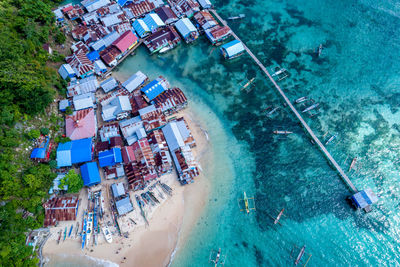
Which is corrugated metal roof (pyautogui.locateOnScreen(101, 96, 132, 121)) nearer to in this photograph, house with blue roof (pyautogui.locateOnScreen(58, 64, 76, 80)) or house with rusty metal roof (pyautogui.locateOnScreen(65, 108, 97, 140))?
house with rusty metal roof (pyautogui.locateOnScreen(65, 108, 97, 140))

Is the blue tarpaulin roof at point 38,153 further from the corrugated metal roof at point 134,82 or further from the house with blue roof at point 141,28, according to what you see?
the house with blue roof at point 141,28

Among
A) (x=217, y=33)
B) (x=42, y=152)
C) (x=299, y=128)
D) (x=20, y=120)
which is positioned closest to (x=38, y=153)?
(x=42, y=152)

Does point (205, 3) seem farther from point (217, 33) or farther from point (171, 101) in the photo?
point (171, 101)

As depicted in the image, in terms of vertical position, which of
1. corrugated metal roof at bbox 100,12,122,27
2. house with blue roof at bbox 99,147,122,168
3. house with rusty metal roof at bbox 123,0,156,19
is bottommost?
house with blue roof at bbox 99,147,122,168

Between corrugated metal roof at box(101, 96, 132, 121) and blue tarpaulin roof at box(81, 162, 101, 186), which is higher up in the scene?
corrugated metal roof at box(101, 96, 132, 121)

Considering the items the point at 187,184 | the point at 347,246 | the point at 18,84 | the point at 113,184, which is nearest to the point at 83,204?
the point at 113,184

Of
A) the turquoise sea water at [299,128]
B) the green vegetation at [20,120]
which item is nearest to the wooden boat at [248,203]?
the turquoise sea water at [299,128]

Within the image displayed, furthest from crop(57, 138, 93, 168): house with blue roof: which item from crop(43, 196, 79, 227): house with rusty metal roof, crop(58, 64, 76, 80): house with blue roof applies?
crop(58, 64, 76, 80): house with blue roof
